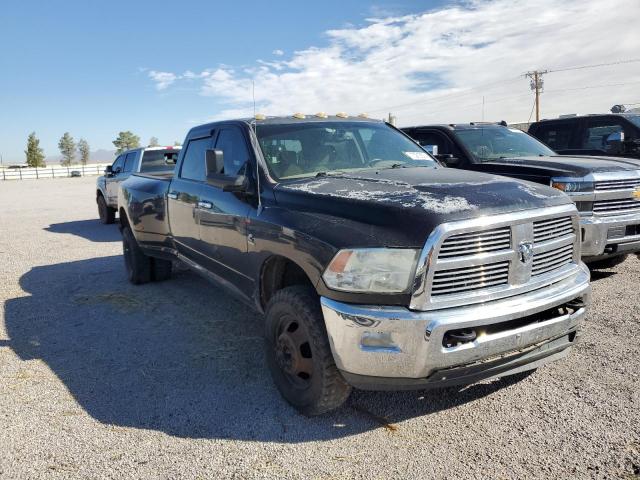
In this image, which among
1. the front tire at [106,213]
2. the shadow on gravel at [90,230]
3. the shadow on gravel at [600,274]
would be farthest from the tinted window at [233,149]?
the front tire at [106,213]

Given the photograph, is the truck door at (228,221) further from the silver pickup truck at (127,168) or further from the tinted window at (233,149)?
the silver pickup truck at (127,168)

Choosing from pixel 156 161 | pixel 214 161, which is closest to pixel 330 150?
pixel 214 161

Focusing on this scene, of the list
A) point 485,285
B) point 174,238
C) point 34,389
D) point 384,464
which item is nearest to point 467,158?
point 174,238

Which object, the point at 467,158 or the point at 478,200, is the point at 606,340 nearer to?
the point at 478,200

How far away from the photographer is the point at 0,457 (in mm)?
2854

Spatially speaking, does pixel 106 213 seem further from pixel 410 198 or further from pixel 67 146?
pixel 67 146

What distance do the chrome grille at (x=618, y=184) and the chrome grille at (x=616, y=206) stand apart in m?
0.13

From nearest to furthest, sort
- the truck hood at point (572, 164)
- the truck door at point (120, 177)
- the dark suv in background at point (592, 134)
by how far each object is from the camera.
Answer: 1. the truck hood at point (572, 164)
2. the dark suv in background at point (592, 134)
3. the truck door at point (120, 177)

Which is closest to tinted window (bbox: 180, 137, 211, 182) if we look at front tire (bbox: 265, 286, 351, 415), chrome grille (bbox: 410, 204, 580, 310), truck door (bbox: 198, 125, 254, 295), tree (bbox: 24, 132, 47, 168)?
truck door (bbox: 198, 125, 254, 295)

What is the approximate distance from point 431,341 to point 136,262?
4800 millimetres

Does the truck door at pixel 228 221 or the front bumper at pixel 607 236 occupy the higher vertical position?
the truck door at pixel 228 221

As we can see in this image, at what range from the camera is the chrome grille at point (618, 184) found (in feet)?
17.9

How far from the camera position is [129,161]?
11922 mm

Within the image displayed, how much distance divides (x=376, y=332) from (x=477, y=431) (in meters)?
0.94
